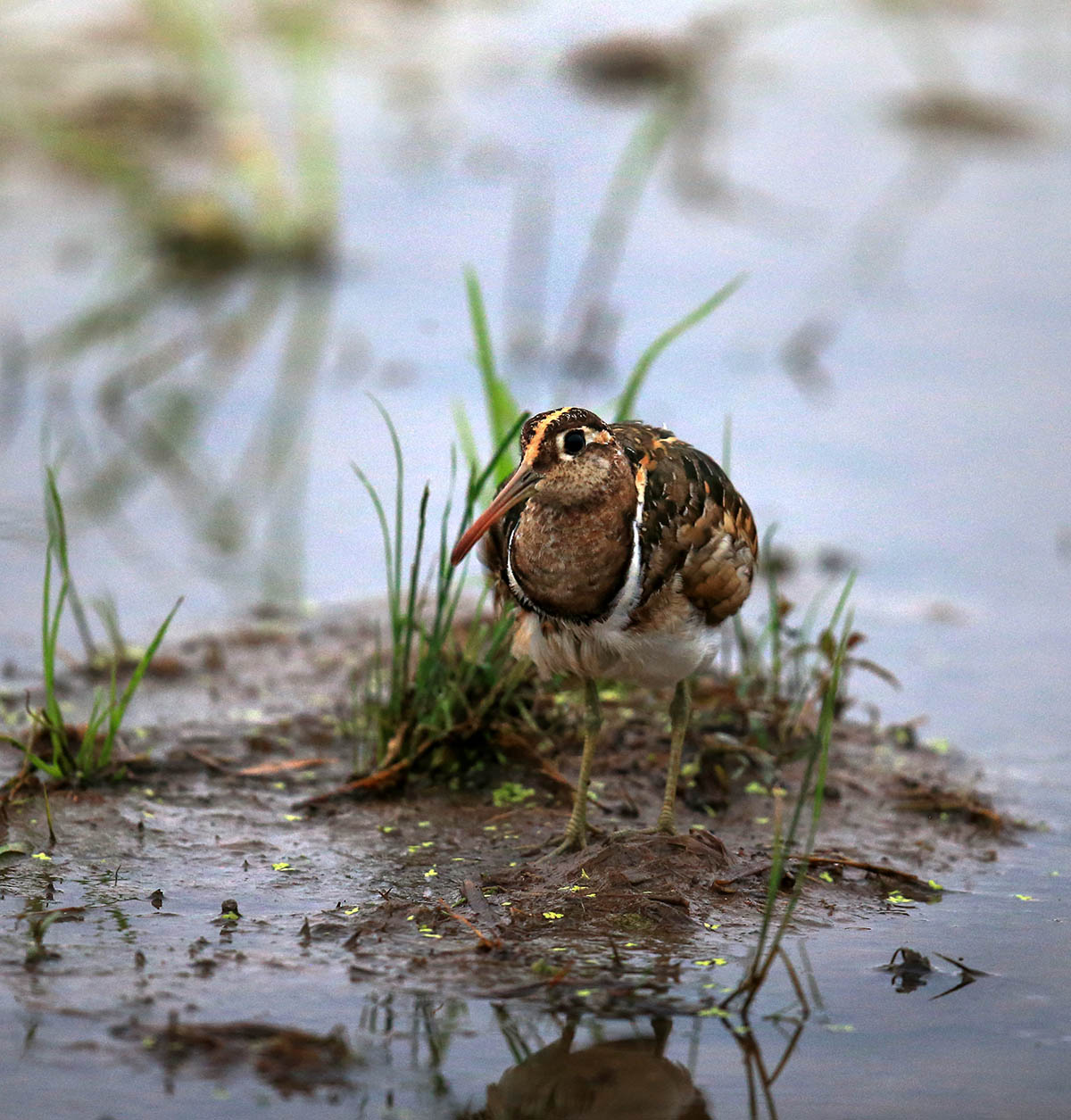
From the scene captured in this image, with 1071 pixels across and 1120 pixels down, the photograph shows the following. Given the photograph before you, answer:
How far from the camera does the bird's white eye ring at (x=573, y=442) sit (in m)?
3.83

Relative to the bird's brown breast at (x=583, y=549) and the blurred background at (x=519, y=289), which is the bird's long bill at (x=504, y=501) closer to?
the bird's brown breast at (x=583, y=549)

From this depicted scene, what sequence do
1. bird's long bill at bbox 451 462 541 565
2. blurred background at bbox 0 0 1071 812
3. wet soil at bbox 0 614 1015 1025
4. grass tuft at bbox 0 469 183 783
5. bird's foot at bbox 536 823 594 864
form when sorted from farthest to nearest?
blurred background at bbox 0 0 1071 812
grass tuft at bbox 0 469 183 783
bird's foot at bbox 536 823 594 864
bird's long bill at bbox 451 462 541 565
wet soil at bbox 0 614 1015 1025

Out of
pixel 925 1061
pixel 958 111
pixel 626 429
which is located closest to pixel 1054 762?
pixel 626 429

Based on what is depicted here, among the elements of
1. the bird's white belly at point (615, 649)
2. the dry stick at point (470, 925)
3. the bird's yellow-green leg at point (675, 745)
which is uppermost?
the bird's white belly at point (615, 649)

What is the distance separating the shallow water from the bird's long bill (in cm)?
101

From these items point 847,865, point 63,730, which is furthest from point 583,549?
point 63,730

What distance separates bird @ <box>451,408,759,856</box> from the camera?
3.86 metres

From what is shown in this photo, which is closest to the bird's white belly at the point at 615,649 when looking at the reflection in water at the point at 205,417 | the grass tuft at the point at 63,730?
the grass tuft at the point at 63,730

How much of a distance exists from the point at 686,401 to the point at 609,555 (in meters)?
3.73

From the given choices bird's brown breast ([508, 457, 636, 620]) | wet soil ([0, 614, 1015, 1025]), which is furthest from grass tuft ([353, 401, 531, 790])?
bird's brown breast ([508, 457, 636, 620])

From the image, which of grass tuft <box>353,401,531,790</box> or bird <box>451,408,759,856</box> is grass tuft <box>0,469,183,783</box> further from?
bird <box>451,408,759,856</box>

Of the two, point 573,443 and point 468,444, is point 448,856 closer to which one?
point 573,443

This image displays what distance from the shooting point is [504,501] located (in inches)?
150

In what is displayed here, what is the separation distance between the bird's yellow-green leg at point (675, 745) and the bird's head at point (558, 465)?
77cm
